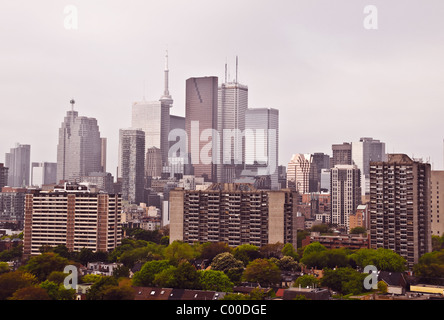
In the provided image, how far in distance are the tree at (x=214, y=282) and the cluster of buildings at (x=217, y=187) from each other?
4.25 m

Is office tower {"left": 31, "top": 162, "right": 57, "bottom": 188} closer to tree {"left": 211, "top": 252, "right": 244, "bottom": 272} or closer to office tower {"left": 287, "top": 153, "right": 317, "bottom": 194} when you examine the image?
tree {"left": 211, "top": 252, "right": 244, "bottom": 272}

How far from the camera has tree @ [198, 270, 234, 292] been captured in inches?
395

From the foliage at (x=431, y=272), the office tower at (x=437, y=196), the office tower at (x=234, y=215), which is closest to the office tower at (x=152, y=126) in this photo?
the office tower at (x=234, y=215)

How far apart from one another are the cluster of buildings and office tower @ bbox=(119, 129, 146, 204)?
5938mm

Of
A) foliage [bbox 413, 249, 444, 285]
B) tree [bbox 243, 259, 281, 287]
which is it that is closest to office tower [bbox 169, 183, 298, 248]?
foliage [bbox 413, 249, 444, 285]

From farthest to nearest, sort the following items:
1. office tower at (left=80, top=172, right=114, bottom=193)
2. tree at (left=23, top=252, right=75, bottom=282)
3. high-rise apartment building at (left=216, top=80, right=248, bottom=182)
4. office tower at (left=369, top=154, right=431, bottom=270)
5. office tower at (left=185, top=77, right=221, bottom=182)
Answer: office tower at (left=80, top=172, right=114, bottom=193)
office tower at (left=185, top=77, right=221, bottom=182)
high-rise apartment building at (left=216, top=80, right=248, bottom=182)
office tower at (left=369, top=154, right=431, bottom=270)
tree at (left=23, top=252, right=75, bottom=282)

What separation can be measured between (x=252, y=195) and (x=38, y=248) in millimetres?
6736

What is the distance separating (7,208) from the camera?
2959 centimetres

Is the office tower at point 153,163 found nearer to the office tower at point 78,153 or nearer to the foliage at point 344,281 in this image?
the office tower at point 78,153

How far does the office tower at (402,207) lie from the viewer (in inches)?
642

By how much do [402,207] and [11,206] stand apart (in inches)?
790

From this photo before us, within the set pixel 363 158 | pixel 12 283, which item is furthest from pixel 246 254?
pixel 363 158

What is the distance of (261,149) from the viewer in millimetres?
19328
